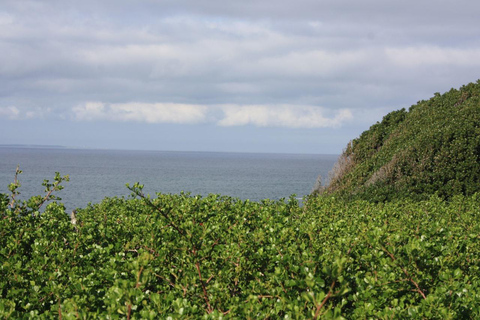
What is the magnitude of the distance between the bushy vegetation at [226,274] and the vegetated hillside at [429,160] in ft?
33.2

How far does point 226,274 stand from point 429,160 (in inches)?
511

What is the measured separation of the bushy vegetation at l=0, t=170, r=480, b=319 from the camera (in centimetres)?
286

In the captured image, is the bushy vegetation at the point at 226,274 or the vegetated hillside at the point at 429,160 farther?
the vegetated hillside at the point at 429,160

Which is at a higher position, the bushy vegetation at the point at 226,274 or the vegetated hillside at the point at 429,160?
the vegetated hillside at the point at 429,160

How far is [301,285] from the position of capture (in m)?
3.03

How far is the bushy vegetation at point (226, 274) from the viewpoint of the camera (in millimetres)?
2855

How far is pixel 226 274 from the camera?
358 cm

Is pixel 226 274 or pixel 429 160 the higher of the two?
pixel 429 160

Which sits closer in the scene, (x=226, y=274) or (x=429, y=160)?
(x=226, y=274)

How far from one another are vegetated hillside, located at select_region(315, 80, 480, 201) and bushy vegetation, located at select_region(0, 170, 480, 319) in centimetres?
1012

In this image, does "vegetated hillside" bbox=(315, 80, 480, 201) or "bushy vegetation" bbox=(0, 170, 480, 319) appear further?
"vegetated hillside" bbox=(315, 80, 480, 201)

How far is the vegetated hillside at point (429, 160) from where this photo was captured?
14.4 meters

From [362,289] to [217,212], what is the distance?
8.93 ft

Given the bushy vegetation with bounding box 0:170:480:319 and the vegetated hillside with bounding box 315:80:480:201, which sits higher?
the vegetated hillside with bounding box 315:80:480:201
